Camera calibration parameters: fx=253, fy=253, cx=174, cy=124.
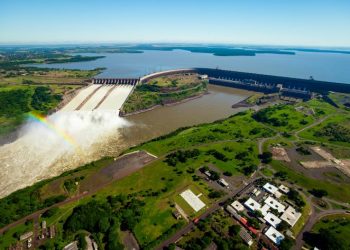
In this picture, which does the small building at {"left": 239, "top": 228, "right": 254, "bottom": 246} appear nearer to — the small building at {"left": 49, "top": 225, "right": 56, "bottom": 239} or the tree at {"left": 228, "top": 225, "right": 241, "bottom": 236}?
the tree at {"left": 228, "top": 225, "right": 241, "bottom": 236}

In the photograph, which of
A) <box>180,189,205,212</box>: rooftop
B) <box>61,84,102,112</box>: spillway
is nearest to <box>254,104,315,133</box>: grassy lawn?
<box>180,189,205,212</box>: rooftop

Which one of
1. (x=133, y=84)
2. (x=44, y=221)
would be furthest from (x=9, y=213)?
(x=133, y=84)

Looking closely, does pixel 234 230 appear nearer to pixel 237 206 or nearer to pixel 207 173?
pixel 237 206

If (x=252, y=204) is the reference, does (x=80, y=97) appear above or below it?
below

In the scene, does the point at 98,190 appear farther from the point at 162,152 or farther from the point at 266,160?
the point at 266,160

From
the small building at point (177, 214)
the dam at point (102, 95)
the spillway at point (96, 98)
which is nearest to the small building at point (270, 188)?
the small building at point (177, 214)

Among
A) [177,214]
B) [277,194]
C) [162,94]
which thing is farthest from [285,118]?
[177,214]

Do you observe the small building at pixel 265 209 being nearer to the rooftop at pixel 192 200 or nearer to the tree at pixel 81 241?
the rooftop at pixel 192 200
